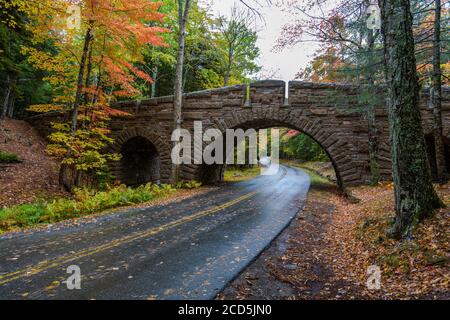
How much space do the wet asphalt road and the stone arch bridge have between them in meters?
7.47

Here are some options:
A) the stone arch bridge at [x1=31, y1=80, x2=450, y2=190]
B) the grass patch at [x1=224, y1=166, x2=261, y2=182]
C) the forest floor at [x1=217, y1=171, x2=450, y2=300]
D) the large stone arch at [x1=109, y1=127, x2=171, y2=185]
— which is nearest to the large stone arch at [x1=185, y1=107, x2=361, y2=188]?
the stone arch bridge at [x1=31, y1=80, x2=450, y2=190]

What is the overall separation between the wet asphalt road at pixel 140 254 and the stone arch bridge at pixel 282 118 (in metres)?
7.47

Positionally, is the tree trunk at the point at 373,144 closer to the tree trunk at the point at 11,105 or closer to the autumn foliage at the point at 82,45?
the autumn foliage at the point at 82,45

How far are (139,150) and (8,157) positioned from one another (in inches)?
290

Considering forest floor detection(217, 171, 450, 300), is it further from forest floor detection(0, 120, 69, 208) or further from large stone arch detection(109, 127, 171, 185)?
large stone arch detection(109, 127, 171, 185)

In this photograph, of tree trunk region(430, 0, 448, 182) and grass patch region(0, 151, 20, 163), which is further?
grass patch region(0, 151, 20, 163)

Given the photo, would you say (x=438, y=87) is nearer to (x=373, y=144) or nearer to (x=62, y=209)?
(x=373, y=144)

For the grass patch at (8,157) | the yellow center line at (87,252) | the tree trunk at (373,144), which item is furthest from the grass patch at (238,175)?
the yellow center line at (87,252)

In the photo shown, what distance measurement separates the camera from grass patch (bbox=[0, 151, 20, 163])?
14.1m

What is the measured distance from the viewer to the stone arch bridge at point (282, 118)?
1423 cm

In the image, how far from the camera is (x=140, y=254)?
521cm

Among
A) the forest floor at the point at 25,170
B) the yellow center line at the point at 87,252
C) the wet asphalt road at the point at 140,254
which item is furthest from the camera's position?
the forest floor at the point at 25,170

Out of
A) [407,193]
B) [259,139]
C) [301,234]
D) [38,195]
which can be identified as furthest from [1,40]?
[259,139]

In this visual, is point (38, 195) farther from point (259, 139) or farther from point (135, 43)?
point (259, 139)
